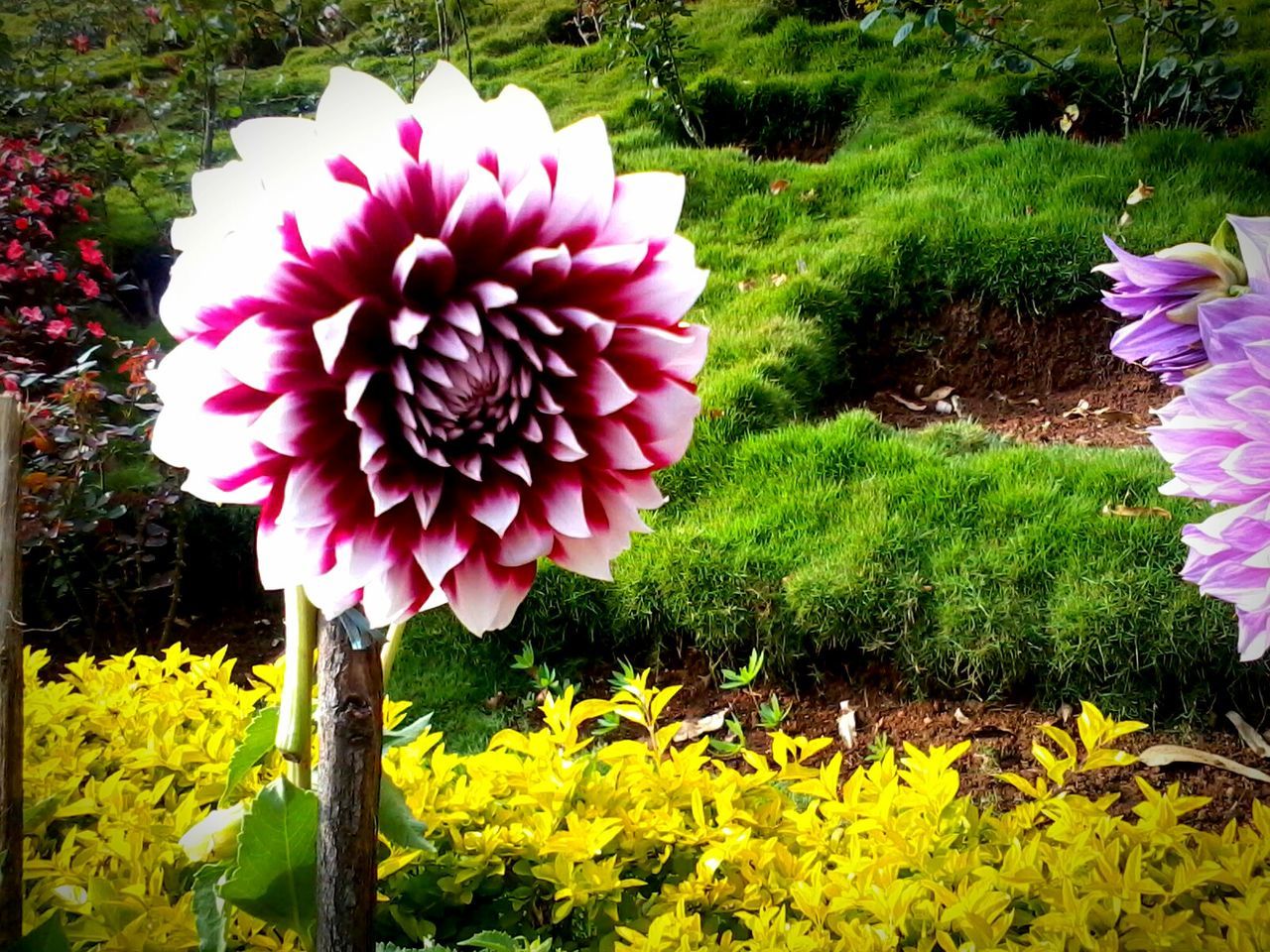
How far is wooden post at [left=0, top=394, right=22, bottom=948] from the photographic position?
1.70ft

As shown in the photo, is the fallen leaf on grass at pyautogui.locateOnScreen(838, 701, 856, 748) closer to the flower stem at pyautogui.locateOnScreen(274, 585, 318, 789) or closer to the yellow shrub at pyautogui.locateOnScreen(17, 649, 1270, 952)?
the yellow shrub at pyautogui.locateOnScreen(17, 649, 1270, 952)

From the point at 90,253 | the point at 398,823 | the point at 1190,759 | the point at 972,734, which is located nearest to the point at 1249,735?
the point at 1190,759

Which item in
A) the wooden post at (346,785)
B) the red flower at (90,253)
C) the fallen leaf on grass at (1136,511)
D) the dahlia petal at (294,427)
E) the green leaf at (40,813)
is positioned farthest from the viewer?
the red flower at (90,253)

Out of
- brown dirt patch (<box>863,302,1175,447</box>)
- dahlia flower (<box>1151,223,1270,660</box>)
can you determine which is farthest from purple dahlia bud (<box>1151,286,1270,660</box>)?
brown dirt patch (<box>863,302,1175,447</box>)

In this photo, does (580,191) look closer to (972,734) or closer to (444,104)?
(444,104)

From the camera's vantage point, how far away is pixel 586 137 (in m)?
0.26

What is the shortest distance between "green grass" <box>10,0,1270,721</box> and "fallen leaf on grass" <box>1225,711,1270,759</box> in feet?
0.12

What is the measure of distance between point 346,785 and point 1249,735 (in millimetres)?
1085

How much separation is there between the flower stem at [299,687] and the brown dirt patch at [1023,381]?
1.49m

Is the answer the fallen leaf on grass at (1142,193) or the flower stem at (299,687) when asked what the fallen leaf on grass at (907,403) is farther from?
the flower stem at (299,687)

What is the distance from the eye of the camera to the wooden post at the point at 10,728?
20.4 inches

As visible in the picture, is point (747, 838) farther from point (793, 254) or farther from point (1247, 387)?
point (793, 254)

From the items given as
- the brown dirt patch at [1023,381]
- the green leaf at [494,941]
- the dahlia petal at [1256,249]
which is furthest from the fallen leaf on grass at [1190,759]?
the dahlia petal at [1256,249]

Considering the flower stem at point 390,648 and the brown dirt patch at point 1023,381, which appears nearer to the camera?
the flower stem at point 390,648
